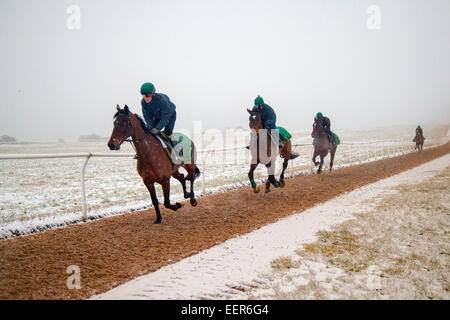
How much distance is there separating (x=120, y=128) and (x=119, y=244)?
6.39 ft

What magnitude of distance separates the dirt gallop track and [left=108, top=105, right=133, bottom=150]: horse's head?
1.69 metres

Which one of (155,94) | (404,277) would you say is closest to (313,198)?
(404,277)

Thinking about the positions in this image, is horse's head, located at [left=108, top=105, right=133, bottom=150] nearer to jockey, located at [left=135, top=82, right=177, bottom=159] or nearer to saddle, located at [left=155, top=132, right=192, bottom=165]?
jockey, located at [left=135, top=82, right=177, bottom=159]

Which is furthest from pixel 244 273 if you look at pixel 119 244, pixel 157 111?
pixel 157 111

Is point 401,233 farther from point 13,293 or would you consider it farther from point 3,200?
point 3,200

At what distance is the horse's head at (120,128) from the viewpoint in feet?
13.9

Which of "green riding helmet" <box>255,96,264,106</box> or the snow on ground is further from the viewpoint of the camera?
"green riding helmet" <box>255,96,264,106</box>

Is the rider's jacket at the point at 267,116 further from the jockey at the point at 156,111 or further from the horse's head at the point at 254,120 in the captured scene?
the jockey at the point at 156,111

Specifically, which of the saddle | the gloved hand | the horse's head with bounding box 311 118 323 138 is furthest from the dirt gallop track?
the horse's head with bounding box 311 118 323 138

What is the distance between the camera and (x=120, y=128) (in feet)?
14.3

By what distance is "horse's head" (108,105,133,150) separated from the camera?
4232 millimetres

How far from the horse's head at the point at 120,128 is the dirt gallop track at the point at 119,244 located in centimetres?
169

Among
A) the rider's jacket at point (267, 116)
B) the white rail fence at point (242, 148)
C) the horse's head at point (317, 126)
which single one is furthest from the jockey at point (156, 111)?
the horse's head at point (317, 126)

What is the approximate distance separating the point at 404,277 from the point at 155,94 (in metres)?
A: 4.59
